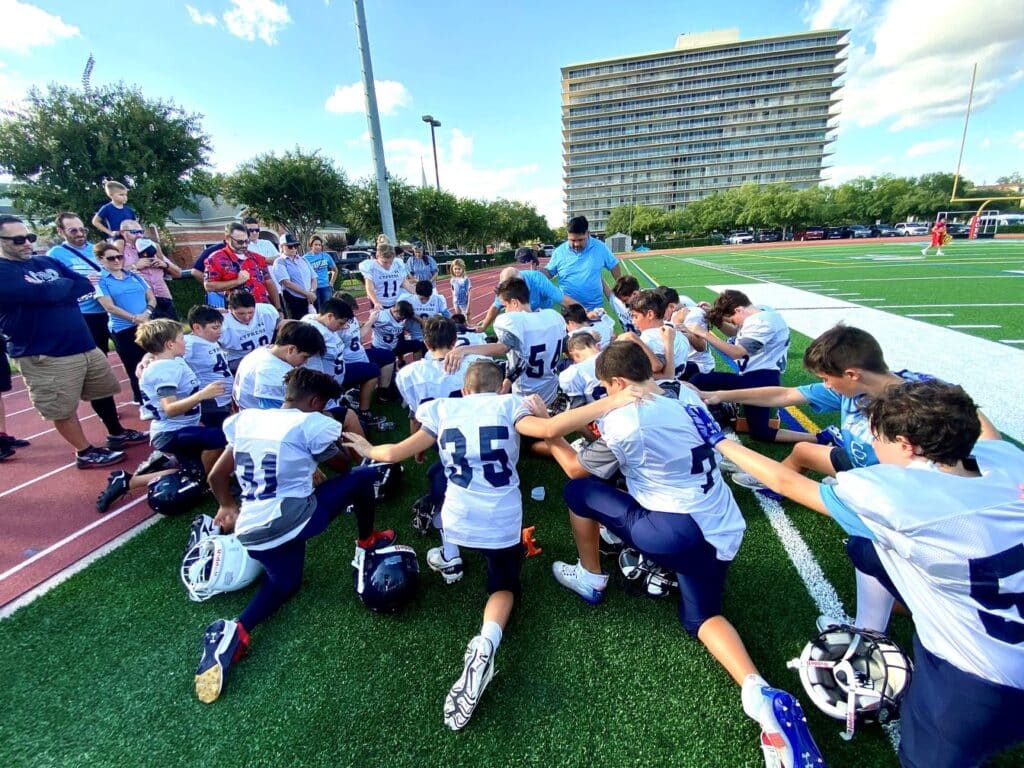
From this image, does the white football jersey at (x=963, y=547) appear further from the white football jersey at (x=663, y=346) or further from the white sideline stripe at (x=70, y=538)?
the white sideline stripe at (x=70, y=538)

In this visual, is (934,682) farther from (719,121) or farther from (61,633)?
(719,121)

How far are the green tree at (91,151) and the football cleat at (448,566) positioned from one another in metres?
21.6

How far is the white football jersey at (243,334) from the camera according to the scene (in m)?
4.95

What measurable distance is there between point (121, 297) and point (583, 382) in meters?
5.80

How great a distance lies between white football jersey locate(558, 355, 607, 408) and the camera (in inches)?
135

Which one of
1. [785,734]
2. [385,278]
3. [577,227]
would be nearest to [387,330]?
[385,278]

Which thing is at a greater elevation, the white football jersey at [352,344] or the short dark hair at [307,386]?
the short dark hair at [307,386]

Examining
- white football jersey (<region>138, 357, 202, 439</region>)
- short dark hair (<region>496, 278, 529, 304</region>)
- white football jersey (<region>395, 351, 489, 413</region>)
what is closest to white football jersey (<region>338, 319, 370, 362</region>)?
white football jersey (<region>138, 357, 202, 439</region>)

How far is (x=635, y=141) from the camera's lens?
99938mm

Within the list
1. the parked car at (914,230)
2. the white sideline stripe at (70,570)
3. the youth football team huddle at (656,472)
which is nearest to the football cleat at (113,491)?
the youth football team huddle at (656,472)

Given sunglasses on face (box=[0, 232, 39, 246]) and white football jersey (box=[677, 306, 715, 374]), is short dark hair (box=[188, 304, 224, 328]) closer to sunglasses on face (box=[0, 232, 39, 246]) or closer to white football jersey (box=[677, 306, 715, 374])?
sunglasses on face (box=[0, 232, 39, 246])

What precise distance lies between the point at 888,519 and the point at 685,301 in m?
4.36

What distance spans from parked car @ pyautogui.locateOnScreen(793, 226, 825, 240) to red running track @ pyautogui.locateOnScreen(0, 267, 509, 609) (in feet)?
220

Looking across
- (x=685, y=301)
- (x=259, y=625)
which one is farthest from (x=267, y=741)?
(x=685, y=301)
